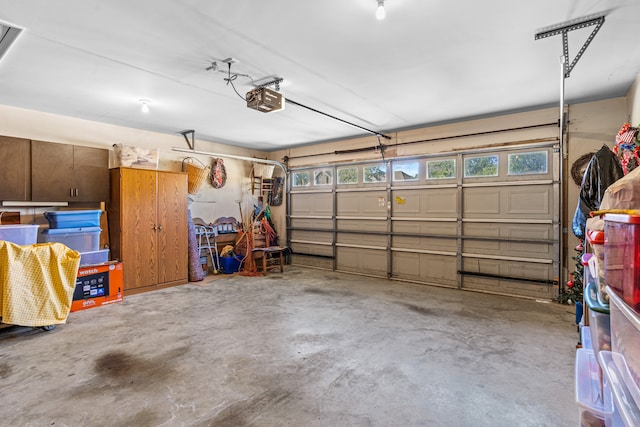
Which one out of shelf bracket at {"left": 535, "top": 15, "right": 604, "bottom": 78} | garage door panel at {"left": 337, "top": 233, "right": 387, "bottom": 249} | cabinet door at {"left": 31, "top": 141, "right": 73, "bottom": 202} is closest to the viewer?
shelf bracket at {"left": 535, "top": 15, "right": 604, "bottom": 78}

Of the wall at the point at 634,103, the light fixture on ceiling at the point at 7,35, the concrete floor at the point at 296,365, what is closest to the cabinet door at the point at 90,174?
the concrete floor at the point at 296,365

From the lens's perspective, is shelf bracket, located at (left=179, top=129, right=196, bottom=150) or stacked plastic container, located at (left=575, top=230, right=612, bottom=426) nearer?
stacked plastic container, located at (left=575, top=230, right=612, bottom=426)

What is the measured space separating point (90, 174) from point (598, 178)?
6.37 metres

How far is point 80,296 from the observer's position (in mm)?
4375

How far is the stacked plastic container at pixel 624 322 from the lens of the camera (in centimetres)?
83

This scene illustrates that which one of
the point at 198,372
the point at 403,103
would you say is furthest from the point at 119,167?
the point at 403,103

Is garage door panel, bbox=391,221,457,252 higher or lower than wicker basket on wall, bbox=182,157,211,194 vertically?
lower

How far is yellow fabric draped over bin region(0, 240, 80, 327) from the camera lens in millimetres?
3260

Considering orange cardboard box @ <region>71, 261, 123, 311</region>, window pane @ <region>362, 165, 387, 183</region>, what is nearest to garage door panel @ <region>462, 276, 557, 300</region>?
window pane @ <region>362, 165, 387, 183</region>

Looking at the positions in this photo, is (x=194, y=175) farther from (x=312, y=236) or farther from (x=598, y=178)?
(x=598, y=178)

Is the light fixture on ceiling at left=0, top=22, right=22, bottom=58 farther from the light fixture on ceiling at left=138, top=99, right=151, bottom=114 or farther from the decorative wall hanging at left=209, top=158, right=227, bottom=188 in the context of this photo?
the decorative wall hanging at left=209, top=158, right=227, bottom=188

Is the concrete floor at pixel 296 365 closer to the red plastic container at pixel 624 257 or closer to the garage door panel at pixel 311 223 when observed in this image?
the red plastic container at pixel 624 257

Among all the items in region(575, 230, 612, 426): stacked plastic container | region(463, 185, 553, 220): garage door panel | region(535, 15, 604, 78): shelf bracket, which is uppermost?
region(535, 15, 604, 78): shelf bracket

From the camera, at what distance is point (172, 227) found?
18.7ft
